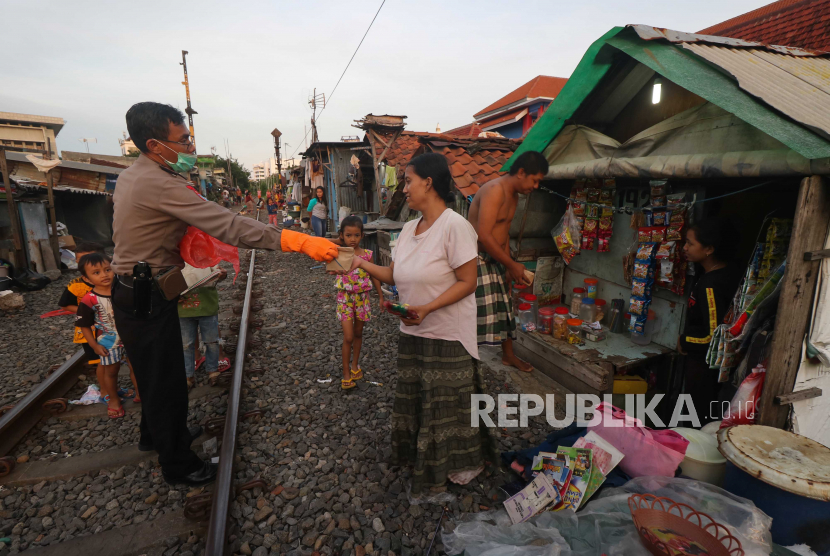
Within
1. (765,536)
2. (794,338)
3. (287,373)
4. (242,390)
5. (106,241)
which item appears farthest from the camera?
(106,241)

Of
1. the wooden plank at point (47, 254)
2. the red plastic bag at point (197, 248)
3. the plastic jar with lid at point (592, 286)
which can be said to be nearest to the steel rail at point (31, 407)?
the red plastic bag at point (197, 248)

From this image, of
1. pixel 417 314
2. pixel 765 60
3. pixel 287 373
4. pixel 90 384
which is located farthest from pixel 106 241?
pixel 765 60

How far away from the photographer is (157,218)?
2410 millimetres

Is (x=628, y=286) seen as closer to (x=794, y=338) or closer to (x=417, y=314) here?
(x=794, y=338)

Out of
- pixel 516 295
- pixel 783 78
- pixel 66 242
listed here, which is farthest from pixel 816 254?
pixel 66 242

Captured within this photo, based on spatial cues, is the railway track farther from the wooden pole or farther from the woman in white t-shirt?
the wooden pole

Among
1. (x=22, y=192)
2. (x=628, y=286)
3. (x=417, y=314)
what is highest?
(x=22, y=192)

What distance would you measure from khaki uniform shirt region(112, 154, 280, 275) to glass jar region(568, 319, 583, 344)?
3.36 m

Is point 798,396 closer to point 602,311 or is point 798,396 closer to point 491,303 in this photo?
point 491,303

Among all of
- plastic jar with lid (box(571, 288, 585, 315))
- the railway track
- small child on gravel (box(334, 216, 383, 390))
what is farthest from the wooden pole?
plastic jar with lid (box(571, 288, 585, 315))

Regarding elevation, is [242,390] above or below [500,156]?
below

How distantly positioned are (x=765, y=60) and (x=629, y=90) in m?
1.08

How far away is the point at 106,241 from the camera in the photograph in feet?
44.9

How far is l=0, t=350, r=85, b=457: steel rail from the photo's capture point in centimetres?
321
